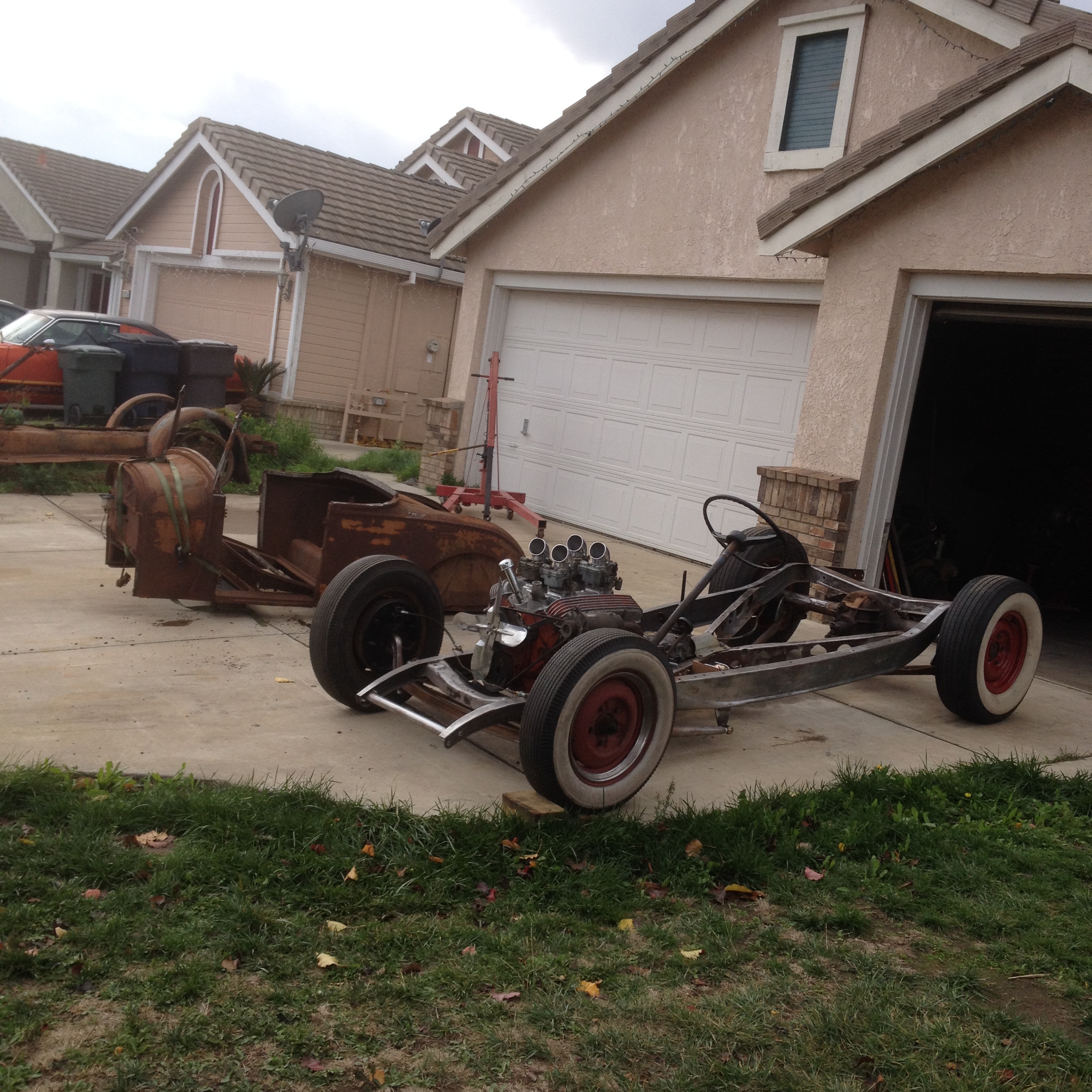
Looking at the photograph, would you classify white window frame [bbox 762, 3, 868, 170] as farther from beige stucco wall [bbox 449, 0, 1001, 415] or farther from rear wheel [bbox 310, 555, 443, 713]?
rear wheel [bbox 310, 555, 443, 713]

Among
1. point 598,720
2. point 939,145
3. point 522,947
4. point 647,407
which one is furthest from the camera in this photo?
point 647,407

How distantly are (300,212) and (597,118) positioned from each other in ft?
20.6

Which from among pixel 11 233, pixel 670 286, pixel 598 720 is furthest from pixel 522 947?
pixel 11 233

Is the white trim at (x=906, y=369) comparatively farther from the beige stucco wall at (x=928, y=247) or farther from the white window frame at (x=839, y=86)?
the white window frame at (x=839, y=86)

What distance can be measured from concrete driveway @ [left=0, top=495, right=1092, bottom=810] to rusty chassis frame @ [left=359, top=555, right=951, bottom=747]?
0.80 feet

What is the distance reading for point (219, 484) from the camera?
668 cm

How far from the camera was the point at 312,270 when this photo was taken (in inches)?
689

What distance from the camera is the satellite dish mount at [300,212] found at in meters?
16.0

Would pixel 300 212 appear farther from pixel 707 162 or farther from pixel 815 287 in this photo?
pixel 815 287

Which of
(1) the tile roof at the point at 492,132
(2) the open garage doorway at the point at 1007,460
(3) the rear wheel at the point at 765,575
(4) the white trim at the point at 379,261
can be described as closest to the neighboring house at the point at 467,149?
(1) the tile roof at the point at 492,132

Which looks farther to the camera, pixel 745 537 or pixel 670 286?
pixel 670 286

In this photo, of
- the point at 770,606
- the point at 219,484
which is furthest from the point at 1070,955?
the point at 219,484

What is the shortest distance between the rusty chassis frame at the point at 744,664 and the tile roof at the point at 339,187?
11905 mm

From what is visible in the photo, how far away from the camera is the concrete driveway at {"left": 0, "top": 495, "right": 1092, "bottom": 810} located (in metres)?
4.64
